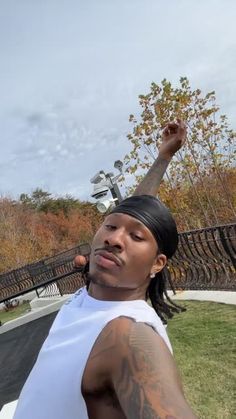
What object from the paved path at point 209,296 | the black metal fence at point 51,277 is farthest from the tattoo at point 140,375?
the black metal fence at point 51,277

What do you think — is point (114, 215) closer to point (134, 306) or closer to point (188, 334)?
point (134, 306)

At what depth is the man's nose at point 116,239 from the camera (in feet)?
4.16

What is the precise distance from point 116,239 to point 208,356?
10.6ft

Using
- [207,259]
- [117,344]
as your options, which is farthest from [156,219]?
[207,259]

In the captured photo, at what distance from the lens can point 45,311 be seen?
10.7m

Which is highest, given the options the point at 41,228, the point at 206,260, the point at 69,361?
the point at 41,228

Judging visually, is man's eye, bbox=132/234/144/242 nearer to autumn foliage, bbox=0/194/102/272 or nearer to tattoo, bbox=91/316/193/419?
tattoo, bbox=91/316/193/419

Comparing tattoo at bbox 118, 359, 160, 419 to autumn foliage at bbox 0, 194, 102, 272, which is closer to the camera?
tattoo at bbox 118, 359, 160, 419

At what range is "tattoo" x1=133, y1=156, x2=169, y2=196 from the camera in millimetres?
2031

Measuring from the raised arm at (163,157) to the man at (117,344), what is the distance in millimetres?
576

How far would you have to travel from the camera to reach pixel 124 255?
4.09ft

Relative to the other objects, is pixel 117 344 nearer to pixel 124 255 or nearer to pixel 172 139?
pixel 124 255

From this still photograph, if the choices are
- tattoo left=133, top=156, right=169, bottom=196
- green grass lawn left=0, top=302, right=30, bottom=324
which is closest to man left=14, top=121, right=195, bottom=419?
tattoo left=133, top=156, right=169, bottom=196

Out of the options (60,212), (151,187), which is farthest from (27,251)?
(151,187)
